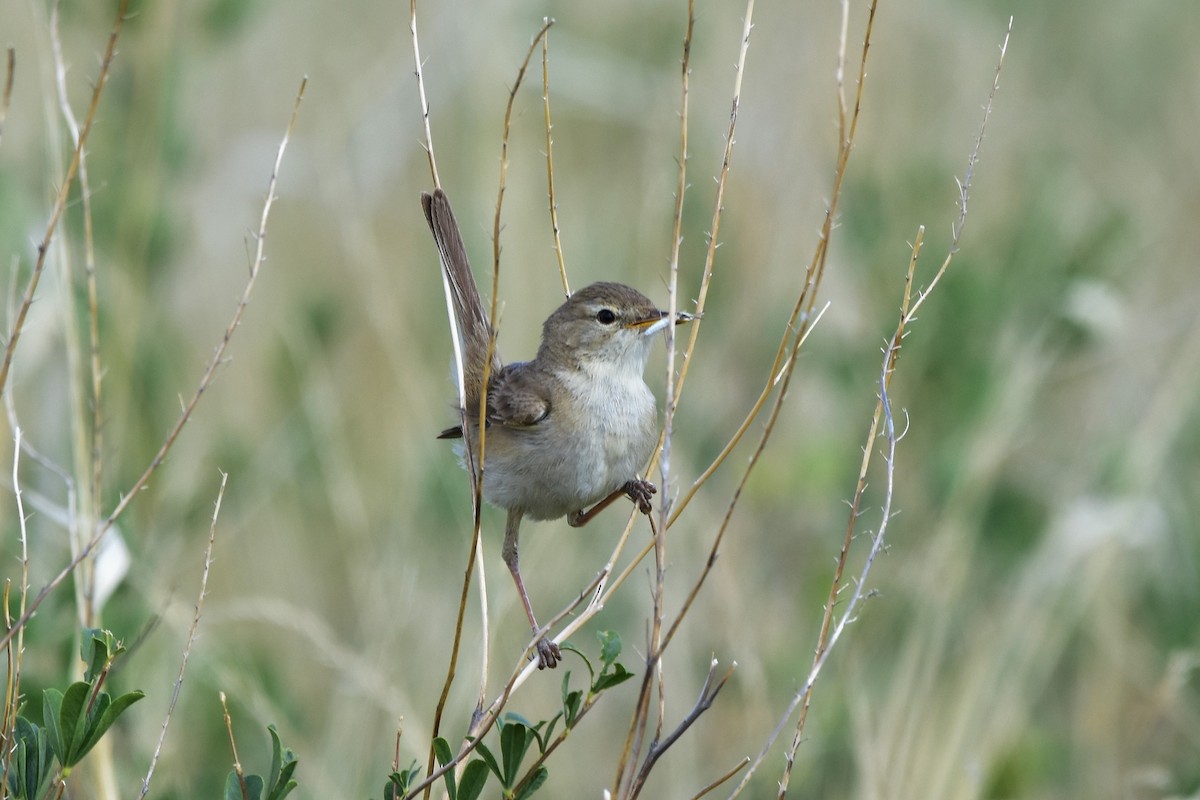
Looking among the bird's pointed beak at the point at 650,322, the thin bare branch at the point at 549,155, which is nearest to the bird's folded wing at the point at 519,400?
the bird's pointed beak at the point at 650,322

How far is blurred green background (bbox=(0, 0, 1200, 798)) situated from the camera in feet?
13.5

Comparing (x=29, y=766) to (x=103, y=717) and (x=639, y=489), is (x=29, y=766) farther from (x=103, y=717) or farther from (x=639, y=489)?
(x=639, y=489)

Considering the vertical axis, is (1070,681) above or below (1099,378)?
below

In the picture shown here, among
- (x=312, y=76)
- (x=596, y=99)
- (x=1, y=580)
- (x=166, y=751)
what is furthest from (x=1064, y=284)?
(x=312, y=76)

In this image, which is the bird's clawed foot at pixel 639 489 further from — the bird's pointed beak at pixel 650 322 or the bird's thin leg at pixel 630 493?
the bird's pointed beak at pixel 650 322

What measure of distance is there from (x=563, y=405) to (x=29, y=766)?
61.2 inches

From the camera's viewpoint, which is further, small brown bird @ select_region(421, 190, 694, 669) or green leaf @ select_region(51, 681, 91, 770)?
small brown bird @ select_region(421, 190, 694, 669)

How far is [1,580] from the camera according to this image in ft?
13.9

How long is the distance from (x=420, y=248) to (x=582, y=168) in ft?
3.03

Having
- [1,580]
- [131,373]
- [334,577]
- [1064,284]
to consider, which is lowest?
[334,577]

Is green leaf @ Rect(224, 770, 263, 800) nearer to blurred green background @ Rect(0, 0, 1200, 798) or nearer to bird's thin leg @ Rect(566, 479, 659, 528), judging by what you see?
blurred green background @ Rect(0, 0, 1200, 798)

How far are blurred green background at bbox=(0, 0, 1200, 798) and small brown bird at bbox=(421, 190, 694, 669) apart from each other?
0.39 m

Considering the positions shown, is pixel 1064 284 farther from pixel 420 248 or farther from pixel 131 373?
pixel 420 248

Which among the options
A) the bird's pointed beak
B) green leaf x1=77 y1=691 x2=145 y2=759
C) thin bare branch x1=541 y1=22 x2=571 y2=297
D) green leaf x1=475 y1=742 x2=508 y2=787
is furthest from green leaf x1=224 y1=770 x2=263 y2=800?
the bird's pointed beak
